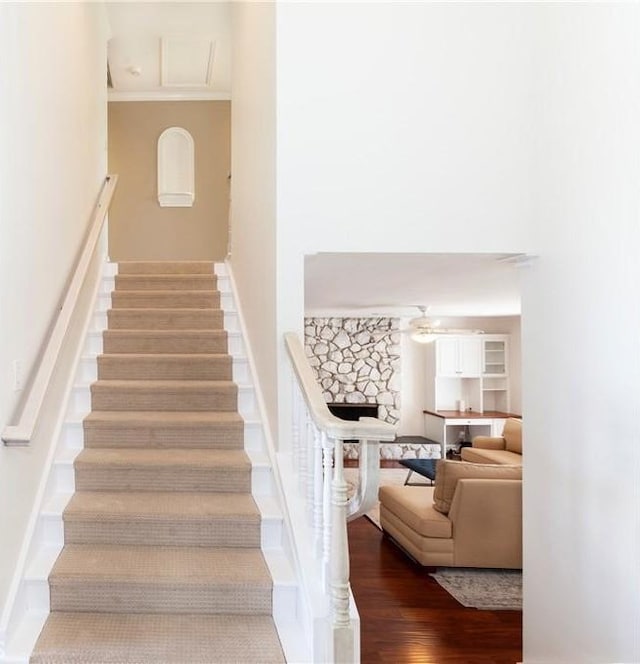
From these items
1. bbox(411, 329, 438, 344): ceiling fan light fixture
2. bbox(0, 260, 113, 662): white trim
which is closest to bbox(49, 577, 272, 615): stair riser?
bbox(0, 260, 113, 662): white trim

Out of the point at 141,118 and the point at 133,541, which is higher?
the point at 141,118

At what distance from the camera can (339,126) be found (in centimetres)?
280

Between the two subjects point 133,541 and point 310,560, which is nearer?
point 310,560

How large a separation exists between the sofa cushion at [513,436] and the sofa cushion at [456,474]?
281 cm

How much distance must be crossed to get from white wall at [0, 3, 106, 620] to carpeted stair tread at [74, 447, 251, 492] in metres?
0.27

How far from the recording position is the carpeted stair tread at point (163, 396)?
3.36m

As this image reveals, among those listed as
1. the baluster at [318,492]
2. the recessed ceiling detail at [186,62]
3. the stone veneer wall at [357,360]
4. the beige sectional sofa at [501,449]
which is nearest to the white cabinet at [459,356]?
the stone veneer wall at [357,360]

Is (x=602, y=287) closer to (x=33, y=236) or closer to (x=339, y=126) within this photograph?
(x=339, y=126)

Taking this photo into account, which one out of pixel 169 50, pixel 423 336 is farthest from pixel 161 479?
pixel 423 336

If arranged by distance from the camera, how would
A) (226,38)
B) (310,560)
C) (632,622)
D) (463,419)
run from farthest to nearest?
(463,419), (226,38), (310,560), (632,622)

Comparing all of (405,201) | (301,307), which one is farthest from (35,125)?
(405,201)

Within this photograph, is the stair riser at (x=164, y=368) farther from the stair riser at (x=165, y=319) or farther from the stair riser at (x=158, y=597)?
the stair riser at (x=158, y=597)

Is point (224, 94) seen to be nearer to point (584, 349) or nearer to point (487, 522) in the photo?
point (487, 522)

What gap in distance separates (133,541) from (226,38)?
4751 mm
